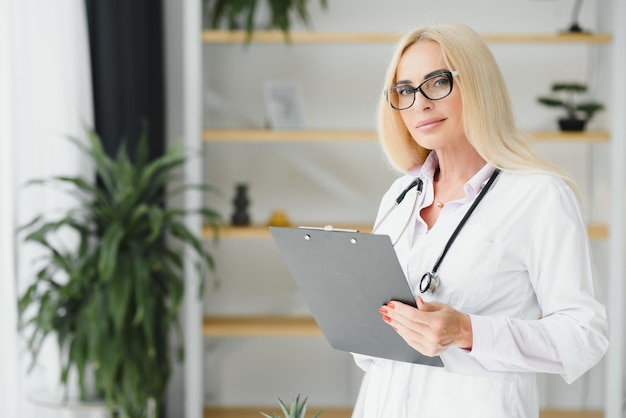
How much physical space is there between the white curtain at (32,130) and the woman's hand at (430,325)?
172 cm

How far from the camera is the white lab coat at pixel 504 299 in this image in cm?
143

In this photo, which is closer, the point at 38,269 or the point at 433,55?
the point at 433,55

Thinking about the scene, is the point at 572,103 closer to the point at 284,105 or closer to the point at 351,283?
the point at 284,105

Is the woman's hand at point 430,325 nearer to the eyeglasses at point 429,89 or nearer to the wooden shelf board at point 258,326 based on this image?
the eyeglasses at point 429,89

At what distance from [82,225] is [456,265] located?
1.75m

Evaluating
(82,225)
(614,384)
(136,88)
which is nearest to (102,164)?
(82,225)

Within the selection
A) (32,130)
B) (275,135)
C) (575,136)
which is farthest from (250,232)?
(575,136)

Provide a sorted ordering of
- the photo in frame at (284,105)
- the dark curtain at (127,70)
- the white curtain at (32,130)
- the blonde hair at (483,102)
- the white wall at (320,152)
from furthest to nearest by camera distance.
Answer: the white wall at (320,152)
the photo in frame at (284,105)
the dark curtain at (127,70)
the white curtain at (32,130)
the blonde hair at (483,102)

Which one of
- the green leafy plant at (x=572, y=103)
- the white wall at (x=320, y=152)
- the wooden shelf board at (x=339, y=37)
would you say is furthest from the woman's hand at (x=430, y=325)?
the white wall at (x=320, y=152)

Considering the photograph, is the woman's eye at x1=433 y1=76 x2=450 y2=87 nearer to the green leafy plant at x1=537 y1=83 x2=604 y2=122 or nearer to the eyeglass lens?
the eyeglass lens

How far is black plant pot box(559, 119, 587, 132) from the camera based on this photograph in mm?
3621

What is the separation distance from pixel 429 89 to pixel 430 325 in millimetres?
431

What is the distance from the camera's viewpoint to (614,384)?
11.6ft

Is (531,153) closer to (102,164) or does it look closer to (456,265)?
(456,265)
